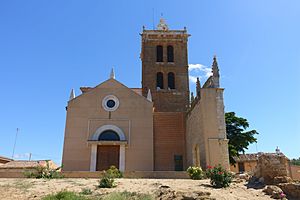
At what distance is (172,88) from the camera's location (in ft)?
114

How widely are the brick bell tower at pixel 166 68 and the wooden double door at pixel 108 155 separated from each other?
33.5 feet

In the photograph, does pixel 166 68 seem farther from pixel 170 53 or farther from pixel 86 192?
pixel 86 192

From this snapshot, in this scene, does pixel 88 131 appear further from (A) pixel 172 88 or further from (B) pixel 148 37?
(B) pixel 148 37

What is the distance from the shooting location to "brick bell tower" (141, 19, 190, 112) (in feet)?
110

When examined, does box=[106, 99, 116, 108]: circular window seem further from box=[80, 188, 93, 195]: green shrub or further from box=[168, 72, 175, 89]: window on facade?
box=[80, 188, 93, 195]: green shrub

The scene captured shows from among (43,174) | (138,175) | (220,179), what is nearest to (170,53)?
(138,175)

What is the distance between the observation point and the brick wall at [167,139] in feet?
81.0

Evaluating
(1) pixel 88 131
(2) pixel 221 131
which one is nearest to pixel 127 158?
(1) pixel 88 131

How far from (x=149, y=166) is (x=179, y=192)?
40.6 feet

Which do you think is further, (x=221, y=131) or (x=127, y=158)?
(x=127, y=158)

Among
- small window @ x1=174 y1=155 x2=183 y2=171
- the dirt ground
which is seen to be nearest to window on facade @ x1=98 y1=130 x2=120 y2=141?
small window @ x1=174 y1=155 x2=183 y2=171

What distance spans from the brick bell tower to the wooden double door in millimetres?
10212

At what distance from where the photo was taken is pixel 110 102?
81.6 ft

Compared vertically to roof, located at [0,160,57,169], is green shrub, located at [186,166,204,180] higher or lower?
lower
